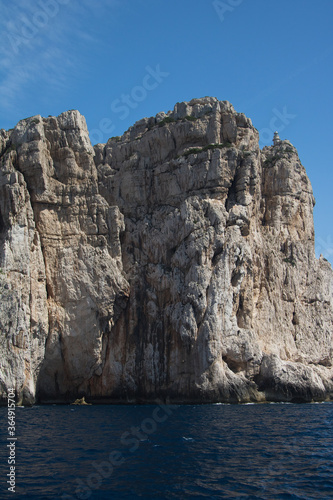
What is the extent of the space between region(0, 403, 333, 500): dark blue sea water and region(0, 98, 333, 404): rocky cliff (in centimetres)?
982

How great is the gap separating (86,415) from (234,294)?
18.3m

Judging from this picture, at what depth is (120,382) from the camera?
164ft

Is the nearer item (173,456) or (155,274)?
(173,456)

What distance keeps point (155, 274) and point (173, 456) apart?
29567mm

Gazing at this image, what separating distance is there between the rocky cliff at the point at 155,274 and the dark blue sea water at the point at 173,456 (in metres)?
Answer: 9.82

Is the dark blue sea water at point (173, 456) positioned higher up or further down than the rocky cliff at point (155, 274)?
further down

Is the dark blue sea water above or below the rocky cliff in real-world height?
below

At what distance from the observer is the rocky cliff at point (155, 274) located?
4700cm

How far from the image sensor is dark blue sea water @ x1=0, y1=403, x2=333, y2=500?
1818 cm

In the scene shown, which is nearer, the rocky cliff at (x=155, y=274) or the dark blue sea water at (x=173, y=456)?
the dark blue sea water at (x=173, y=456)

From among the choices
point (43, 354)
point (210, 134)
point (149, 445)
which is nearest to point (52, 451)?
point (149, 445)

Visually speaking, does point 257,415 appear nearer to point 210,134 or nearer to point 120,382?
point 120,382

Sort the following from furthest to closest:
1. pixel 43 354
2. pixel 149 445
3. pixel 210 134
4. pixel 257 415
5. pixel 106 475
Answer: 1. pixel 210 134
2. pixel 43 354
3. pixel 257 415
4. pixel 149 445
5. pixel 106 475

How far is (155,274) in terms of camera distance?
171ft
